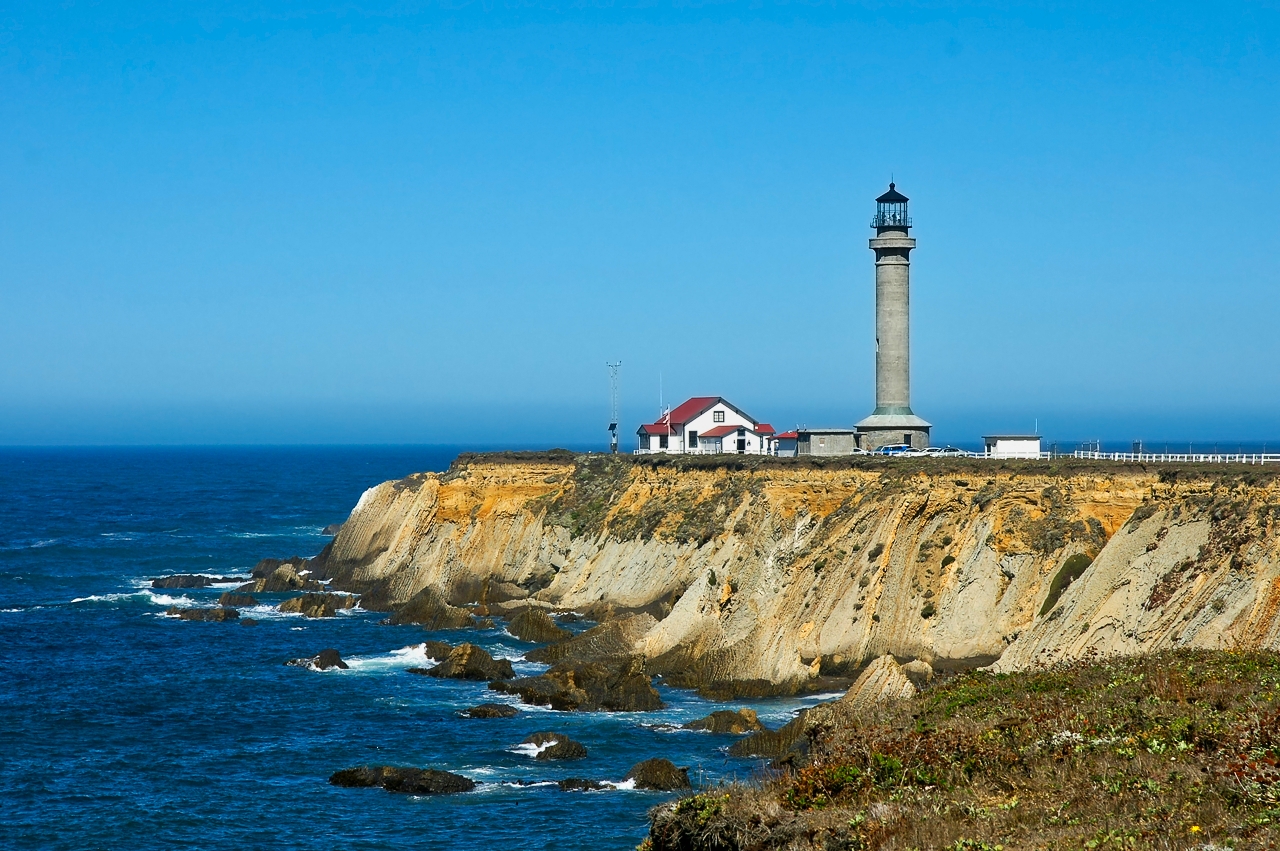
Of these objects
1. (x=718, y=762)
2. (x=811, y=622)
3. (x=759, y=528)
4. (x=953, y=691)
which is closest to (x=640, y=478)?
(x=759, y=528)

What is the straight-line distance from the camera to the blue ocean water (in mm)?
27594

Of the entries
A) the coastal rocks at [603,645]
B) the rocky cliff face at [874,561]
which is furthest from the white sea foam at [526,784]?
the coastal rocks at [603,645]

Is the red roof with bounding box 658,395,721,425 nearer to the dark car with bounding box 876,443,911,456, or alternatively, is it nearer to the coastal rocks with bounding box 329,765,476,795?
the dark car with bounding box 876,443,911,456

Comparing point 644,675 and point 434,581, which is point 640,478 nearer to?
point 434,581

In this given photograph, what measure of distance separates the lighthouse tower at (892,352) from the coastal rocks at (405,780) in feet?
134

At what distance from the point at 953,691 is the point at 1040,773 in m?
5.96

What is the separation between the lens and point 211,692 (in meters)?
41.8

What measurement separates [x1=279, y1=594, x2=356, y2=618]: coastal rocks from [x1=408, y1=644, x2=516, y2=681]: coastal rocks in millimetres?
15616

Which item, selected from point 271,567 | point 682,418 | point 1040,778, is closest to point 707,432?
point 682,418

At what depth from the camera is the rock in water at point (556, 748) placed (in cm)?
3241

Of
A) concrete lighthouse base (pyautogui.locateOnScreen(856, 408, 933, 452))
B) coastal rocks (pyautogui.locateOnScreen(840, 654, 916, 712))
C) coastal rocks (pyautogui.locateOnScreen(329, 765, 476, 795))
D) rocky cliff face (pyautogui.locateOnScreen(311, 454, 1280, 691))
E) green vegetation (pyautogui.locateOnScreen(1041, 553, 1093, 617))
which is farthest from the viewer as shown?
concrete lighthouse base (pyautogui.locateOnScreen(856, 408, 933, 452))

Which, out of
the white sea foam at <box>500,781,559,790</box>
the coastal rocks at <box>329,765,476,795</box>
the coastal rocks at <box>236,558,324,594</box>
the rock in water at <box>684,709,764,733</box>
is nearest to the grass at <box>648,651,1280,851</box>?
the white sea foam at <box>500,781,559,790</box>

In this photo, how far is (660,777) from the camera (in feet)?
96.1

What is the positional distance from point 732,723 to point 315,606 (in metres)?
30.5
